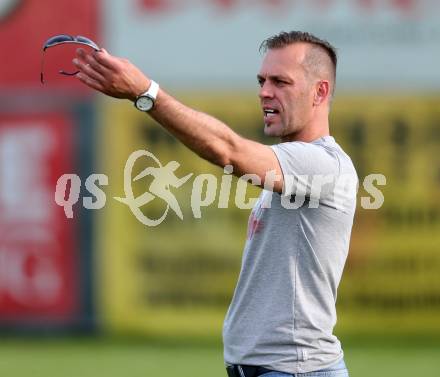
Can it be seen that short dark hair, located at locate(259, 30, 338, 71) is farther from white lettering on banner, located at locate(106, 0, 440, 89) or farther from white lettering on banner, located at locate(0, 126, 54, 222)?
white lettering on banner, located at locate(0, 126, 54, 222)

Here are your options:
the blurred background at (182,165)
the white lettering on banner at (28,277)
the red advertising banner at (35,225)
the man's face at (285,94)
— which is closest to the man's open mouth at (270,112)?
the man's face at (285,94)

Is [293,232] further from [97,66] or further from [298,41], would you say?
[97,66]

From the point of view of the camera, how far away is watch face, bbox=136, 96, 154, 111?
3.88 metres

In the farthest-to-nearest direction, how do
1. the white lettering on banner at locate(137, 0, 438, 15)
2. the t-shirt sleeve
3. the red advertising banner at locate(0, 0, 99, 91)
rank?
the red advertising banner at locate(0, 0, 99, 91), the white lettering on banner at locate(137, 0, 438, 15), the t-shirt sleeve

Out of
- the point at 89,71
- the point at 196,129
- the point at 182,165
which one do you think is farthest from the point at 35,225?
the point at 89,71

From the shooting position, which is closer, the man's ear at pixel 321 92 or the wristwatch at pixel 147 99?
the wristwatch at pixel 147 99

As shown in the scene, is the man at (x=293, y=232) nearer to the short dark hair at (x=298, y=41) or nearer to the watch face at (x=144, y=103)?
the short dark hair at (x=298, y=41)

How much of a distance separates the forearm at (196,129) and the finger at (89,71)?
22 cm

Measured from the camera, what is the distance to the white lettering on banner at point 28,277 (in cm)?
1277

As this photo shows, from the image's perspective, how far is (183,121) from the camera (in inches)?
155

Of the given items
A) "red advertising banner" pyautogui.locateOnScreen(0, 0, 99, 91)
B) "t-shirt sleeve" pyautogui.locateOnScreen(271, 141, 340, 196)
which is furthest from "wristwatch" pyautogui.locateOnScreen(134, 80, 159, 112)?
"red advertising banner" pyautogui.locateOnScreen(0, 0, 99, 91)

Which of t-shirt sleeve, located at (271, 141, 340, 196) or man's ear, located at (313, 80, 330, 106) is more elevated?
man's ear, located at (313, 80, 330, 106)

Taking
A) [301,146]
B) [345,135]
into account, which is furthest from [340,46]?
[301,146]

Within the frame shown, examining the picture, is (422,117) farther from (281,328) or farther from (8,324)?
(281,328)
